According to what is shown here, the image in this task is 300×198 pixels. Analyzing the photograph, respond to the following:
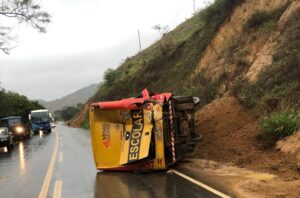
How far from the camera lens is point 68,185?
38.6 feet

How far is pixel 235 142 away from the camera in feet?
48.5

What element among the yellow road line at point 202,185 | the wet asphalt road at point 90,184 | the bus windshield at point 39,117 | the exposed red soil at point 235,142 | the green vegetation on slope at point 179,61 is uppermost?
the green vegetation on slope at point 179,61

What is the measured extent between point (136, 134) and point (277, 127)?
3946 mm

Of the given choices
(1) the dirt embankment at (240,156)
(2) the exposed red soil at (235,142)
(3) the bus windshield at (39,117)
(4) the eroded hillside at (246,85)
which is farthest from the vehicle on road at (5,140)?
(3) the bus windshield at (39,117)

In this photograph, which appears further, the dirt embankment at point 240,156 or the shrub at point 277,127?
the shrub at point 277,127

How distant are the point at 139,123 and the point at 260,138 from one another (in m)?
3.61

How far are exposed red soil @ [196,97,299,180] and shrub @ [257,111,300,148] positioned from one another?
1.09 feet

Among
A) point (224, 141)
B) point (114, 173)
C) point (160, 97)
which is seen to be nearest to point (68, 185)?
point (114, 173)

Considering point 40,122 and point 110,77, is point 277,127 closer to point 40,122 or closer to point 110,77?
point 40,122

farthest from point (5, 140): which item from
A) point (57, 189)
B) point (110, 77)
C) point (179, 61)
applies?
point (110, 77)

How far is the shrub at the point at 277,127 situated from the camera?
13.0 meters

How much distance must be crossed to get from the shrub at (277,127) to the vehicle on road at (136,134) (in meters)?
2.53

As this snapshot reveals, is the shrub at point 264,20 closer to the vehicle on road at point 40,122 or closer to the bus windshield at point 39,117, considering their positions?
Answer: the vehicle on road at point 40,122

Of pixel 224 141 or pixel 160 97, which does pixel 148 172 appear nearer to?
pixel 160 97
